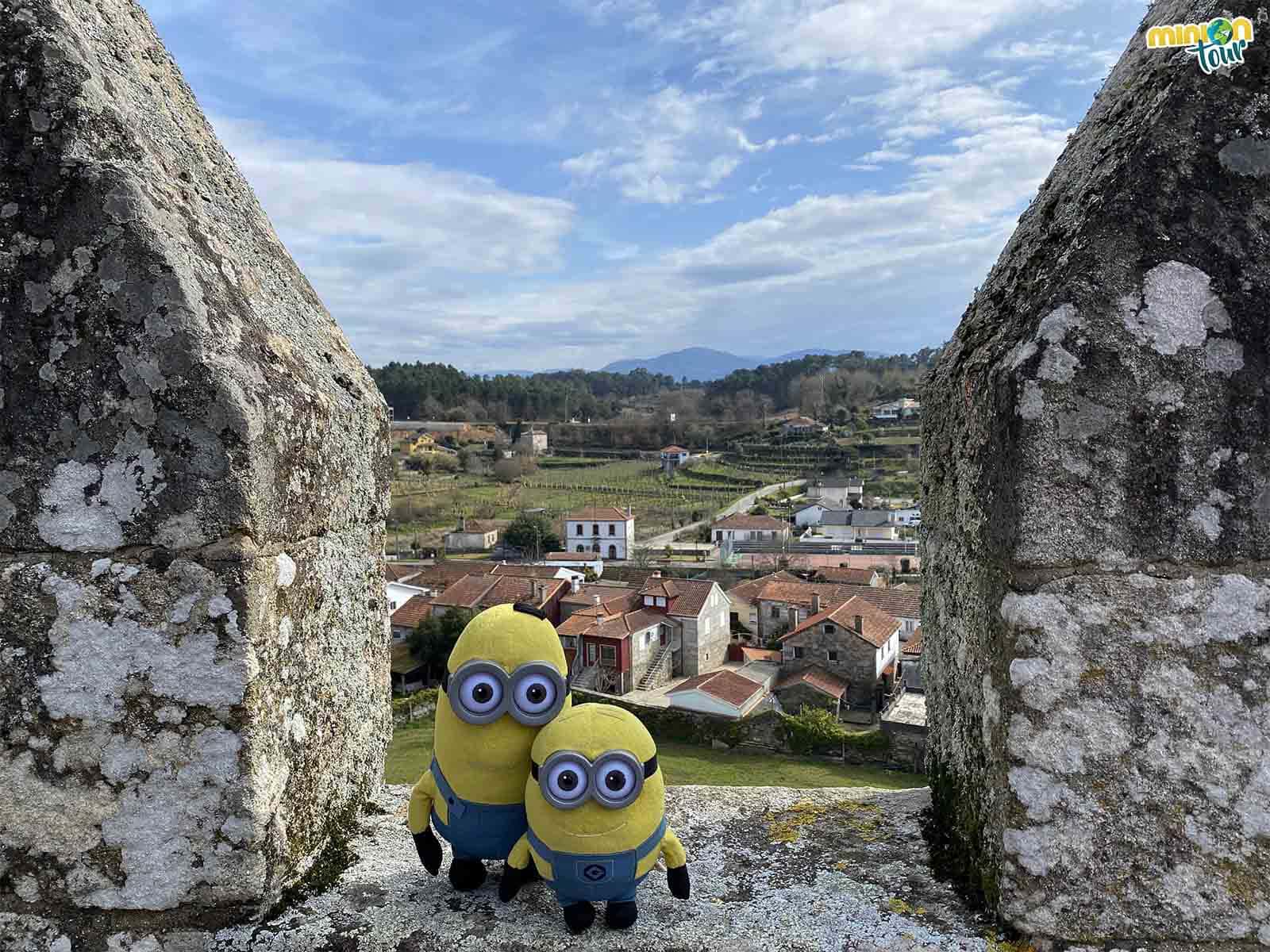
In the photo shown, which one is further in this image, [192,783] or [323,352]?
[323,352]

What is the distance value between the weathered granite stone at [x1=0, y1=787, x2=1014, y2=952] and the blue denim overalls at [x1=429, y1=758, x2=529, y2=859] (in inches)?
5.9

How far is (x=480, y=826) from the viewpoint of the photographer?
2258 millimetres

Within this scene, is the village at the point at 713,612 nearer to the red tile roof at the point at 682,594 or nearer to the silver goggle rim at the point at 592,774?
the red tile roof at the point at 682,594

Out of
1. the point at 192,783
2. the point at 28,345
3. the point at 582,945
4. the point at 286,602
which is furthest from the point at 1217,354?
the point at 28,345

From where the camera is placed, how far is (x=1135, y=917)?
1990 millimetres

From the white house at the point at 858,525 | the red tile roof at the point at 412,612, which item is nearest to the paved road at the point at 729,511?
the white house at the point at 858,525

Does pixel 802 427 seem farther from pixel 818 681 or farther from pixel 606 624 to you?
pixel 606 624

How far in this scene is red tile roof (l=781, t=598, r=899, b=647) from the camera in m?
24.0

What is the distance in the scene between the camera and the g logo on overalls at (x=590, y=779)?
2080 mm

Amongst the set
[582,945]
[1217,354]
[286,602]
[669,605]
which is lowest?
[669,605]

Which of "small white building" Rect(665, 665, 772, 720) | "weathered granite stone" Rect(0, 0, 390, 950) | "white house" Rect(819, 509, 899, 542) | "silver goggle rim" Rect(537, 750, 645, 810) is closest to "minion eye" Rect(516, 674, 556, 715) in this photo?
"silver goggle rim" Rect(537, 750, 645, 810)

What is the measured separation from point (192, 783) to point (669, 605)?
24382 millimetres

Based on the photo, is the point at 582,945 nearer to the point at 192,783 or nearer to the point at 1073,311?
the point at 192,783

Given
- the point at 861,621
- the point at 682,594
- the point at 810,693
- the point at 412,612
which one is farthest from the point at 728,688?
the point at 412,612
